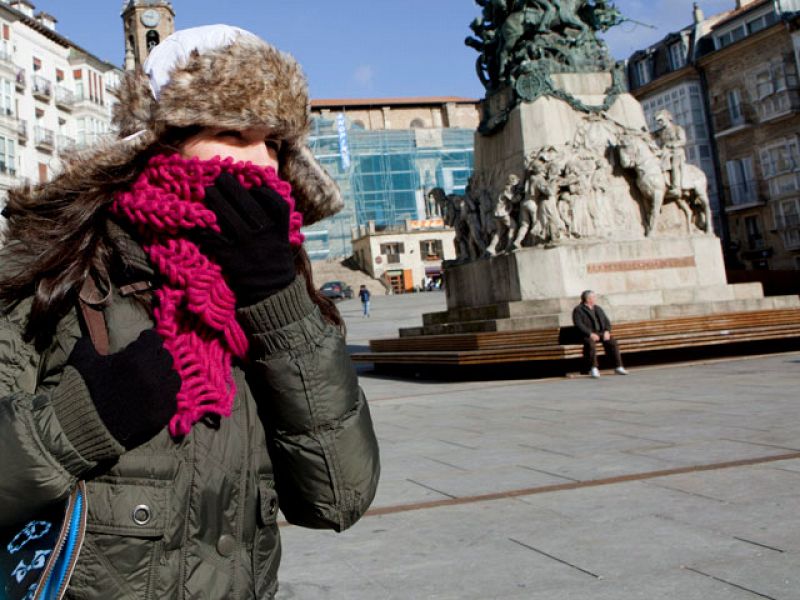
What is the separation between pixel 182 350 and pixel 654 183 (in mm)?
13557

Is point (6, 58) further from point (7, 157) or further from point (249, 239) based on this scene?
point (249, 239)

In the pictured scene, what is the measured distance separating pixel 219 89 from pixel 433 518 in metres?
3.03

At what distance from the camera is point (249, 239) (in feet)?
5.01

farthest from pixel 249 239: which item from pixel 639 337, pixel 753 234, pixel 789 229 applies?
pixel 753 234

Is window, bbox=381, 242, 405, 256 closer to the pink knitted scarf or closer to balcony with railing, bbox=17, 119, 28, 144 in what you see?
balcony with railing, bbox=17, 119, 28, 144

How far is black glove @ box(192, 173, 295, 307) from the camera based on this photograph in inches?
60.2

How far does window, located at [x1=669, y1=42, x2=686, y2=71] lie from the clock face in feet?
129

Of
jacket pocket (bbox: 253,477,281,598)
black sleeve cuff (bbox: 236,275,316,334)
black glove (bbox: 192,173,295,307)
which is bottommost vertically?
jacket pocket (bbox: 253,477,281,598)

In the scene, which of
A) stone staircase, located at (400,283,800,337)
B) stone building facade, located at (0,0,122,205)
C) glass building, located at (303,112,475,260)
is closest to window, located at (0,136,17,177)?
stone building facade, located at (0,0,122,205)

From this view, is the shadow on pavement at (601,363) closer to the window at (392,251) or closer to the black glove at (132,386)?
the black glove at (132,386)

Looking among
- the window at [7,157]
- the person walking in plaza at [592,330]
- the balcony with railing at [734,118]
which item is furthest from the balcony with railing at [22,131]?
the person walking in plaza at [592,330]

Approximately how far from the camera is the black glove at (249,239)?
5.01 ft

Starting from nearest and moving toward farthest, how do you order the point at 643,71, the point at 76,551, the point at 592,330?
the point at 76,551 < the point at 592,330 < the point at 643,71

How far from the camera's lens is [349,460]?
67.2 inches
